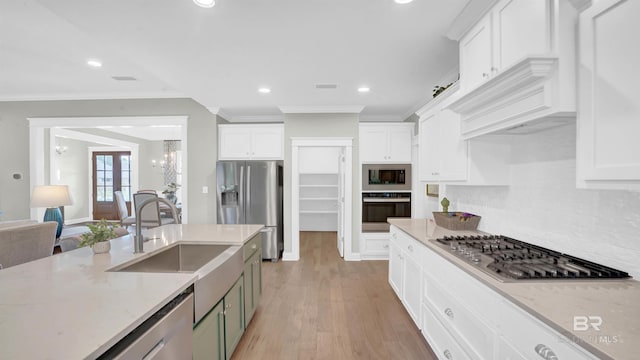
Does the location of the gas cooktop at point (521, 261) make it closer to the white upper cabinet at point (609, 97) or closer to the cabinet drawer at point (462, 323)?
the cabinet drawer at point (462, 323)

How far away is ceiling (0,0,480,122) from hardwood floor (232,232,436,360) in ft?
8.15

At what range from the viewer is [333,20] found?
77.1 inches

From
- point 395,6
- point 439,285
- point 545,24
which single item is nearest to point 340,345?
point 439,285

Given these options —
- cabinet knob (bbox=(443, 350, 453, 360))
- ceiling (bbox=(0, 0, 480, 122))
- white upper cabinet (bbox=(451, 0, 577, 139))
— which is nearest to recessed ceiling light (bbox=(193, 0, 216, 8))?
ceiling (bbox=(0, 0, 480, 122))

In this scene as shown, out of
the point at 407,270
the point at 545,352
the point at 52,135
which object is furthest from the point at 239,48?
the point at 52,135

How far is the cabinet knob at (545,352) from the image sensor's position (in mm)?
880

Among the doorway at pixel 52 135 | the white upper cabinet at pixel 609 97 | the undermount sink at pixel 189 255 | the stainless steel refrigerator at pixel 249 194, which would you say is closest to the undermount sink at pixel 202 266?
the undermount sink at pixel 189 255

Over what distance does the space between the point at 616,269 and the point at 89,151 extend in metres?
10.9

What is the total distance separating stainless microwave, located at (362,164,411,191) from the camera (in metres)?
4.18

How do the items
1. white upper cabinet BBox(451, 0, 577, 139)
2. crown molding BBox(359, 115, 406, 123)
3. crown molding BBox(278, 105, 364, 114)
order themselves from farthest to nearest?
crown molding BBox(359, 115, 406, 123) < crown molding BBox(278, 105, 364, 114) < white upper cabinet BBox(451, 0, 577, 139)

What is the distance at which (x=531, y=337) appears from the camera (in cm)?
97

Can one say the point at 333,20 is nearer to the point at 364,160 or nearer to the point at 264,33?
the point at 264,33

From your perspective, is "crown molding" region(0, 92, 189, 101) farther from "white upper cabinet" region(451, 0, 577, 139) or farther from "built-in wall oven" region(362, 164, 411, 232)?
"white upper cabinet" region(451, 0, 577, 139)

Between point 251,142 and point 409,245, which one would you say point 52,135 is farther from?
point 409,245
